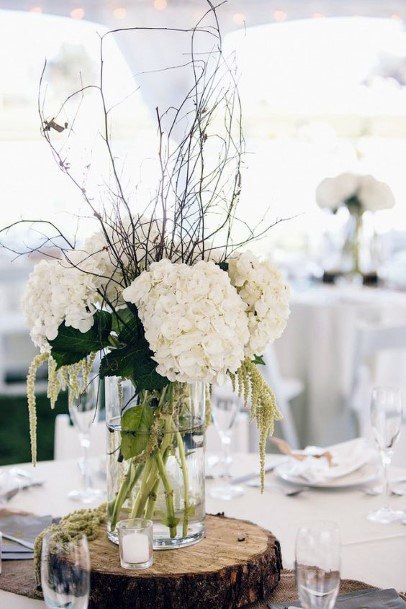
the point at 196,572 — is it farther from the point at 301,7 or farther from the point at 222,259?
the point at 301,7

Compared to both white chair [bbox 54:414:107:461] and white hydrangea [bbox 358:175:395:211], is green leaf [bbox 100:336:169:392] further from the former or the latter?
white hydrangea [bbox 358:175:395:211]

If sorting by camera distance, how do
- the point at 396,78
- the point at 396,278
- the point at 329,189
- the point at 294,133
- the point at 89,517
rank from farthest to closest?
the point at 294,133 → the point at 396,78 → the point at 396,278 → the point at 329,189 → the point at 89,517

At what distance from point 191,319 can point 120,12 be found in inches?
170

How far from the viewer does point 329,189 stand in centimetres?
538

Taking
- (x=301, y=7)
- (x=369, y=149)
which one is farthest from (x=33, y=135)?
(x=301, y=7)

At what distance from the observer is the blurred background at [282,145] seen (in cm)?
477

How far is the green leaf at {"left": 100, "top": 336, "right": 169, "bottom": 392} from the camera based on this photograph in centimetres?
153

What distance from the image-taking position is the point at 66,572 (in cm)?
128

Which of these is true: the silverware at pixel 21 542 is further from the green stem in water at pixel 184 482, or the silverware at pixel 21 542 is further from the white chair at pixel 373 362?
the white chair at pixel 373 362

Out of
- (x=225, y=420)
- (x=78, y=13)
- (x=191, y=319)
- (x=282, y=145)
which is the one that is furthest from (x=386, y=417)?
(x=282, y=145)

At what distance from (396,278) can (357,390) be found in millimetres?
1324

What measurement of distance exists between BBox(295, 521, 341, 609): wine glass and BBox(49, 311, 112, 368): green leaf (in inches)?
18.4

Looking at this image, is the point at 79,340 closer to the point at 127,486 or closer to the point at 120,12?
the point at 127,486

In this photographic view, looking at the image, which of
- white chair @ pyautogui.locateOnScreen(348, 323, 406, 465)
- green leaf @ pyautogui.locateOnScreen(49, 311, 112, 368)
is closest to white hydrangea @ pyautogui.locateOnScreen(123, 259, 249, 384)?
green leaf @ pyautogui.locateOnScreen(49, 311, 112, 368)
